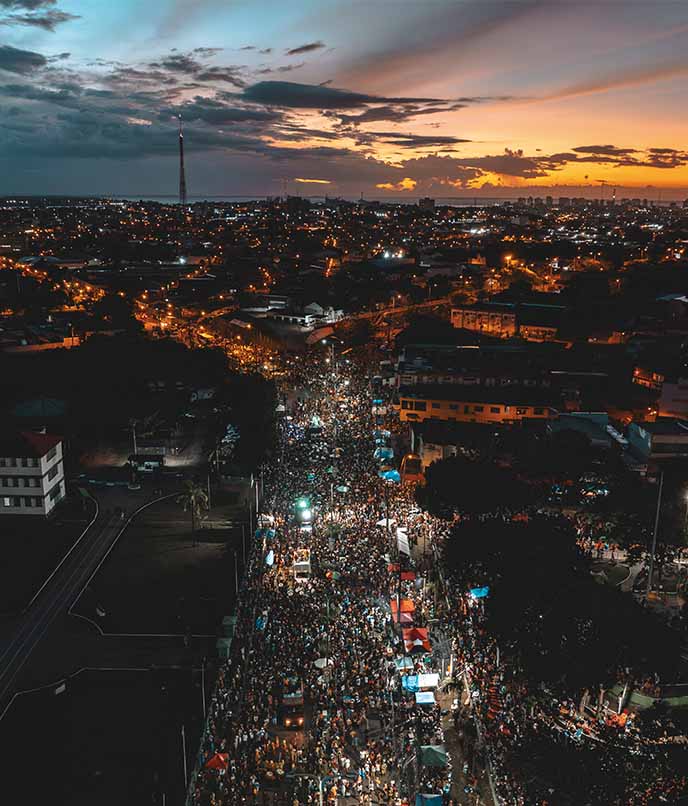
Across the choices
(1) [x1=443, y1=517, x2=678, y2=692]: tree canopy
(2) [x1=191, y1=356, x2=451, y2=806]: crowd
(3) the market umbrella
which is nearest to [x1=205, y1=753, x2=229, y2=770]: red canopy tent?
(2) [x1=191, y1=356, x2=451, y2=806]: crowd

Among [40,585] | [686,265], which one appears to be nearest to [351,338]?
[40,585]

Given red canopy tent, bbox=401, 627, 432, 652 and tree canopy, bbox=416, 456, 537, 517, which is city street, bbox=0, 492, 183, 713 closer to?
red canopy tent, bbox=401, 627, 432, 652

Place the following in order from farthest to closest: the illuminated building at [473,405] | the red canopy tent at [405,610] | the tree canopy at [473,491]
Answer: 1. the illuminated building at [473,405]
2. the tree canopy at [473,491]
3. the red canopy tent at [405,610]

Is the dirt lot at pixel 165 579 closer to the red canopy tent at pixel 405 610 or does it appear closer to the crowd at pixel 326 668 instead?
the crowd at pixel 326 668

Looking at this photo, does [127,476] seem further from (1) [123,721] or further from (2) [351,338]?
(2) [351,338]

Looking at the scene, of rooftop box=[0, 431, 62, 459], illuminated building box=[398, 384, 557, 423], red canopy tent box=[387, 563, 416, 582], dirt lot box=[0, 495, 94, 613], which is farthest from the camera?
illuminated building box=[398, 384, 557, 423]

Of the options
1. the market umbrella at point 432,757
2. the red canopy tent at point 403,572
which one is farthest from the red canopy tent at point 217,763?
the red canopy tent at point 403,572
